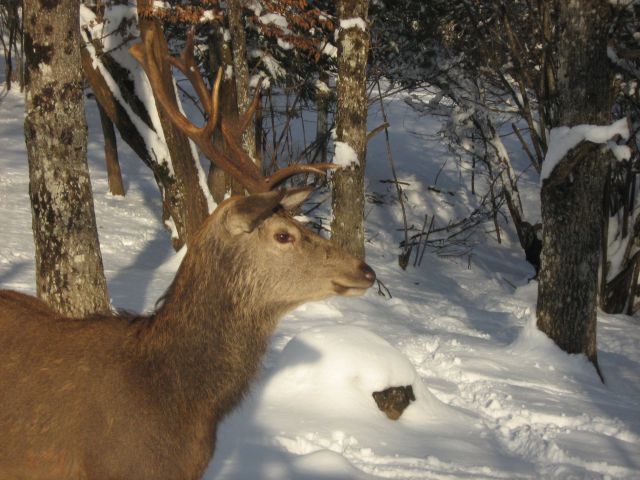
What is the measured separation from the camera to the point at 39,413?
124 inches

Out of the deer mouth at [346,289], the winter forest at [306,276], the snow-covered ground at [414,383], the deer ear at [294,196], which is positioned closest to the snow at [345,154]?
the winter forest at [306,276]

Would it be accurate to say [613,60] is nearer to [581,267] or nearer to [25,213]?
[581,267]

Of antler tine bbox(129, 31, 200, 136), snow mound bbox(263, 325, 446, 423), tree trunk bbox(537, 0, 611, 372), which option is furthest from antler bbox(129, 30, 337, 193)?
tree trunk bbox(537, 0, 611, 372)

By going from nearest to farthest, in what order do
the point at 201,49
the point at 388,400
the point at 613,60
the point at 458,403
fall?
the point at 388,400 → the point at 458,403 → the point at 613,60 → the point at 201,49

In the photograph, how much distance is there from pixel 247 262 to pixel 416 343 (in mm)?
5052

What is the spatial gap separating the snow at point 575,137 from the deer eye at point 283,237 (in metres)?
4.23

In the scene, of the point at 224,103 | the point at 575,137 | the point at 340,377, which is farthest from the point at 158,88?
the point at 224,103

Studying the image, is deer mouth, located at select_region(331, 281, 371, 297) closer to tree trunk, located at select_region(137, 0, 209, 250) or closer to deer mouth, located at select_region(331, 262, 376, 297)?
deer mouth, located at select_region(331, 262, 376, 297)

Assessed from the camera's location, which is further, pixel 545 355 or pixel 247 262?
pixel 545 355

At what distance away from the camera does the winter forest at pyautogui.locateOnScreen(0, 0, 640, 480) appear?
11.2ft

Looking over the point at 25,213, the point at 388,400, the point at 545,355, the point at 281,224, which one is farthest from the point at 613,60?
the point at 25,213

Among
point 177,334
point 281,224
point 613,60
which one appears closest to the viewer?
point 177,334

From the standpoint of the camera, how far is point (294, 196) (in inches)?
155

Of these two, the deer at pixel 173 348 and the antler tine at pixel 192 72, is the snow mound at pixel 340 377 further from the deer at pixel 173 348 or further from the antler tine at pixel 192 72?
the antler tine at pixel 192 72
